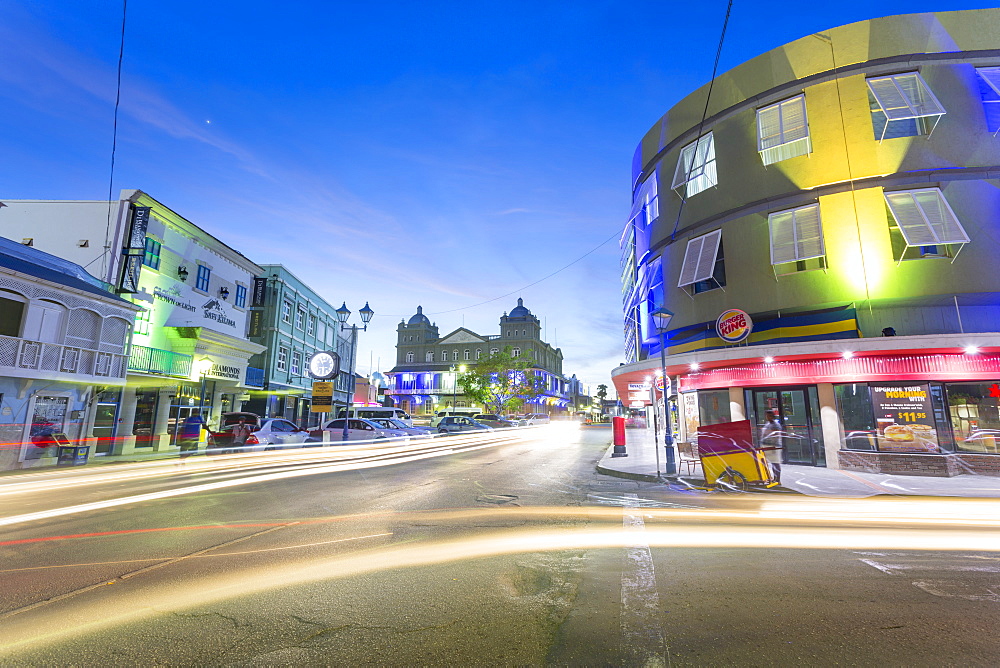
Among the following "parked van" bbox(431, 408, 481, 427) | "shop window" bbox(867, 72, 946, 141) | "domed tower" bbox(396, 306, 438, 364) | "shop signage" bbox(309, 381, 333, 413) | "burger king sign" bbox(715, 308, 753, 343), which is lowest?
"parked van" bbox(431, 408, 481, 427)

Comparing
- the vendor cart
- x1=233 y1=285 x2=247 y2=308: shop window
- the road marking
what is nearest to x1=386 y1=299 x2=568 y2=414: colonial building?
x1=233 y1=285 x2=247 y2=308: shop window

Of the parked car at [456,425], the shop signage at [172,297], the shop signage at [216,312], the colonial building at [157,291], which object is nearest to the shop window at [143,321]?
the colonial building at [157,291]

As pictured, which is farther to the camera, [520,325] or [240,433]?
[520,325]

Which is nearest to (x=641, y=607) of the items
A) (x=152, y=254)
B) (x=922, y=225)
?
(x=922, y=225)

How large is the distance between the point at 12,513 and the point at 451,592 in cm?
881

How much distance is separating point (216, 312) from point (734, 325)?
88.4 feet

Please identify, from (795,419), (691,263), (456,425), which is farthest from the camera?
(456,425)

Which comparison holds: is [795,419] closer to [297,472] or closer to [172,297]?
[297,472]

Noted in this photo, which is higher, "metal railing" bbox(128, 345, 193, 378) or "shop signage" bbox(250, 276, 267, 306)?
"shop signage" bbox(250, 276, 267, 306)

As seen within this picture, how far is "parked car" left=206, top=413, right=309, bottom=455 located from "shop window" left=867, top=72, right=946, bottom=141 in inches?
972

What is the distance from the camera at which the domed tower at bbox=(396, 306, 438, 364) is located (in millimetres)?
103875

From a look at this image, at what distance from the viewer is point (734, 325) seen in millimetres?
15969

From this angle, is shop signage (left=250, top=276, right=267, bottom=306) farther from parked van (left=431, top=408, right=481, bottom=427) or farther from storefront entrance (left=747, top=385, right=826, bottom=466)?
storefront entrance (left=747, top=385, right=826, bottom=466)

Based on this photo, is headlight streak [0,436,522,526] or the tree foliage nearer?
headlight streak [0,436,522,526]
